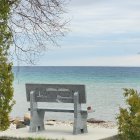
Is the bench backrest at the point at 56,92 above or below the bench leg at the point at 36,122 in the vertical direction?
above

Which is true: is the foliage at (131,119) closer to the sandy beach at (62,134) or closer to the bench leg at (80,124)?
the sandy beach at (62,134)

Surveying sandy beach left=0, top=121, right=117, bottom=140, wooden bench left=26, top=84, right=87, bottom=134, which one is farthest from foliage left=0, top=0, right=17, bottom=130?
wooden bench left=26, top=84, right=87, bottom=134

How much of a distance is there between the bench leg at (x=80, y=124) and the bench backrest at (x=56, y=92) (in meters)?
0.40

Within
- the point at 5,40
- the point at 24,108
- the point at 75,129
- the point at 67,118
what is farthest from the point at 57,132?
the point at 24,108

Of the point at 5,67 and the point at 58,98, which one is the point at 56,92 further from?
the point at 5,67

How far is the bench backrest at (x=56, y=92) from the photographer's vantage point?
45.4 feet

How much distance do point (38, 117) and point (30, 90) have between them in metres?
0.69

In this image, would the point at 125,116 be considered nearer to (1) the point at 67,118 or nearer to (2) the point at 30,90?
(2) the point at 30,90

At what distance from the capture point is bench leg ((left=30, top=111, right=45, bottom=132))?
14.4 meters

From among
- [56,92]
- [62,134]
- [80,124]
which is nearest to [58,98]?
[56,92]

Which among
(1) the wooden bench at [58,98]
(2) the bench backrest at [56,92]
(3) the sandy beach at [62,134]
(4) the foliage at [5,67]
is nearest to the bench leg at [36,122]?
(1) the wooden bench at [58,98]

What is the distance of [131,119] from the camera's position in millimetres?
11719

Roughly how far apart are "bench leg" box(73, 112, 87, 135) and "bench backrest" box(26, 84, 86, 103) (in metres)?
0.40

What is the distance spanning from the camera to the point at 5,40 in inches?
441
